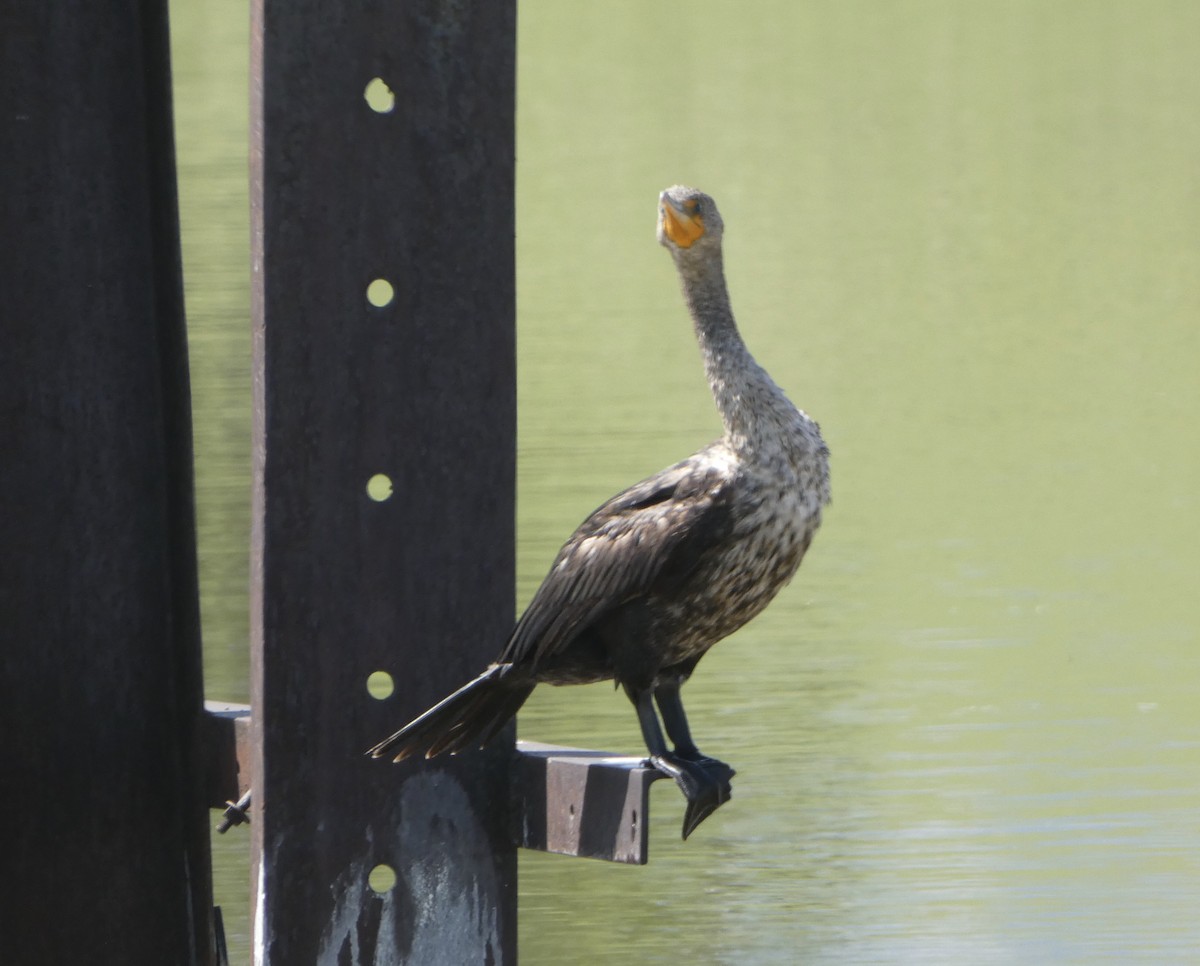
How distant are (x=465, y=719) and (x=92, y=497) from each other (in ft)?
1.63

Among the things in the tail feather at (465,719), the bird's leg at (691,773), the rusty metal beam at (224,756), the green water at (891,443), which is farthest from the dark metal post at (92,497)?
the green water at (891,443)

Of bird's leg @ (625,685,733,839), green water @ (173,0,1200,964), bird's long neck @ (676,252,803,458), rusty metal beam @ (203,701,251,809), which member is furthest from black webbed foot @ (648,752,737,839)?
green water @ (173,0,1200,964)

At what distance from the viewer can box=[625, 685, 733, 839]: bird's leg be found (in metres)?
2.76

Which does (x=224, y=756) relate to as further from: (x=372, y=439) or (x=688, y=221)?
(x=688, y=221)

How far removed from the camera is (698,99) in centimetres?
1515

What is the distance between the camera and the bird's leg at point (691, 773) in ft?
9.05

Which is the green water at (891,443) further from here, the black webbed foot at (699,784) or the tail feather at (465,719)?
the tail feather at (465,719)

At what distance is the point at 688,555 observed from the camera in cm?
271

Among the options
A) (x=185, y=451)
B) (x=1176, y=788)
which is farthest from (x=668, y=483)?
(x=1176, y=788)

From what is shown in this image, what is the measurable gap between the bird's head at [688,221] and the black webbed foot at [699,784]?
60 centimetres

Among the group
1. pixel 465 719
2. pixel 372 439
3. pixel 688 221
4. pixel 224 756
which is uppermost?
pixel 688 221

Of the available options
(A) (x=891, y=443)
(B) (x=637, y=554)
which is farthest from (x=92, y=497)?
(A) (x=891, y=443)

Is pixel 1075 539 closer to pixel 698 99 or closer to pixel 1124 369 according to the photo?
pixel 1124 369

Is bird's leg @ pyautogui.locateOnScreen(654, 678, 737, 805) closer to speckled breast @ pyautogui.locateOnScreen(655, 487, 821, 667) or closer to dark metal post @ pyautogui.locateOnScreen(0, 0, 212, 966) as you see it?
speckled breast @ pyautogui.locateOnScreen(655, 487, 821, 667)
